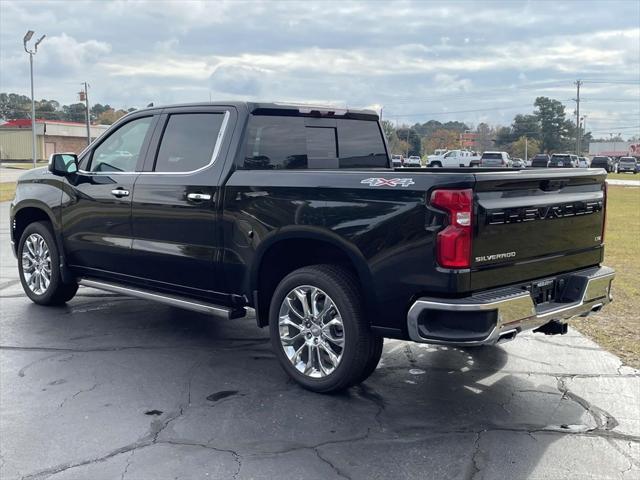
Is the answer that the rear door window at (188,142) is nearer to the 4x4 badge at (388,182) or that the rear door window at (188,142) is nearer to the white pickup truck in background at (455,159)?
the 4x4 badge at (388,182)

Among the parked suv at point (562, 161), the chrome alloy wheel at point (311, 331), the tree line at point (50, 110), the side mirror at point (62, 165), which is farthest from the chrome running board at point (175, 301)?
the tree line at point (50, 110)

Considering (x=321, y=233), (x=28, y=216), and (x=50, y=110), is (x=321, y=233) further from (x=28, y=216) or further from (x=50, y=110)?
(x=50, y=110)

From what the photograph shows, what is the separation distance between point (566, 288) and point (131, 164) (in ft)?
12.6

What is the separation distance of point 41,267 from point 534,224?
207 inches

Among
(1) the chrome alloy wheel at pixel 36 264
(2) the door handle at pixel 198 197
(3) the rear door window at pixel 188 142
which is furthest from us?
(1) the chrome alloy wheel at pixel 36 264

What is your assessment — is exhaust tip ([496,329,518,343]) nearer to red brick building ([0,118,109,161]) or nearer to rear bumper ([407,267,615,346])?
rear bumper ([407,267,615,346])

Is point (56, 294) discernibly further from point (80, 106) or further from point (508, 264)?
point (80, 106)

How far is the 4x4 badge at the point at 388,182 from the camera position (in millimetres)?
4340

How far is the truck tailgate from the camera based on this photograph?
14.1 ft

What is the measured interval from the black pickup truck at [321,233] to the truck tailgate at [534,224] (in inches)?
0.5

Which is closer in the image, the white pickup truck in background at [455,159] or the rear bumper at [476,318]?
the rear bumper at [476,318]

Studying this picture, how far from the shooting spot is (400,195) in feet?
14.3

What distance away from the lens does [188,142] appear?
5.96 metres

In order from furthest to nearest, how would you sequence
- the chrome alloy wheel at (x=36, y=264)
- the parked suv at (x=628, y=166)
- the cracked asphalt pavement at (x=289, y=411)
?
the parked suv at (x=628, y=166) < the chrome alloy wheel at (x=36, y=264) < the cracked asphalt pavement at (x=289, y=411)
